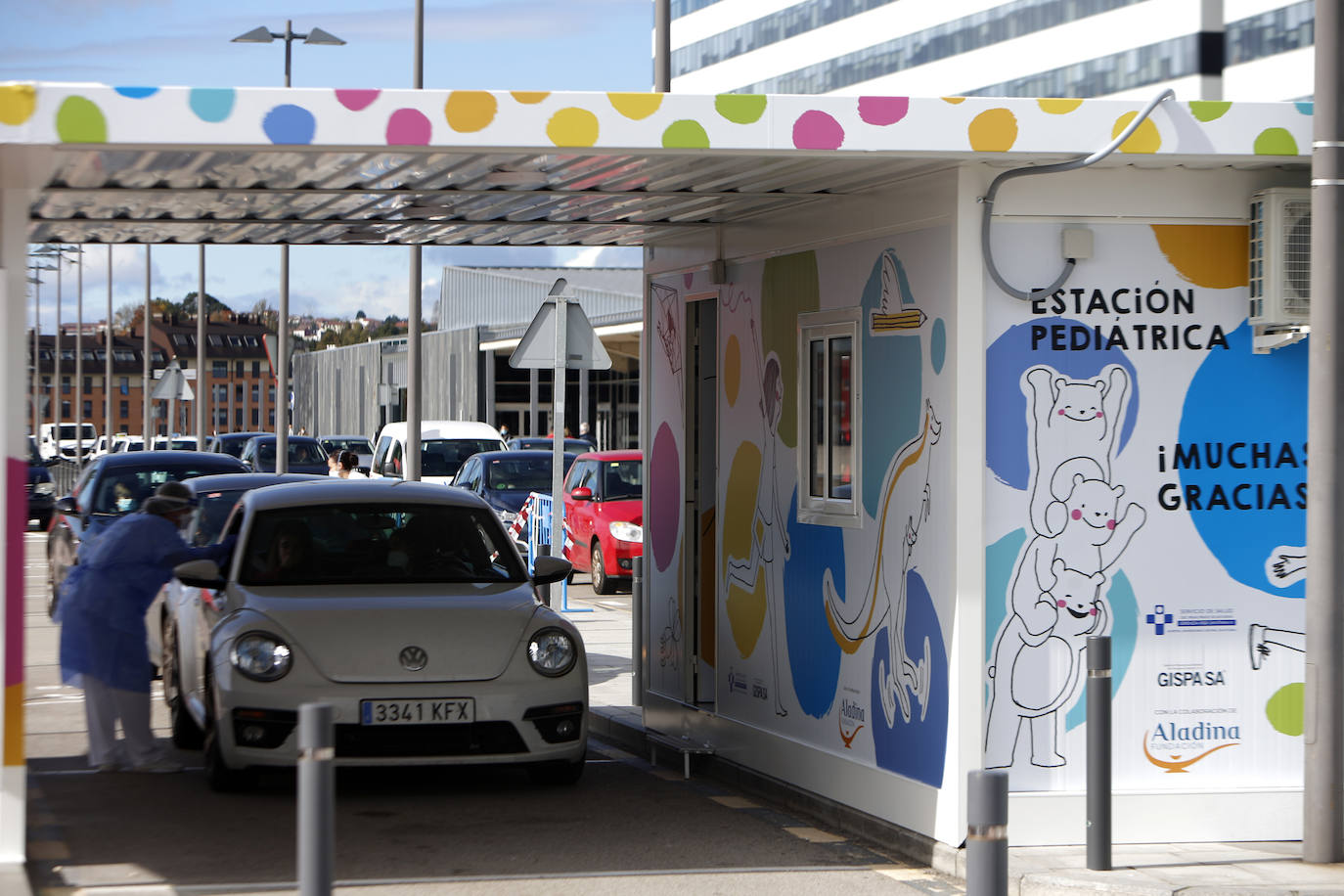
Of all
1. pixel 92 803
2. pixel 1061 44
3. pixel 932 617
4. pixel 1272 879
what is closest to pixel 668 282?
pixel 932 617

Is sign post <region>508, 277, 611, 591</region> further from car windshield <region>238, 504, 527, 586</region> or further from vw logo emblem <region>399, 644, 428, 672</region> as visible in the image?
vw logo emblem <region>399, 644, 428, 672</region>

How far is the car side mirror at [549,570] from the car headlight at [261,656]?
5.35 feet

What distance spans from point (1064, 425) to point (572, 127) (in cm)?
253

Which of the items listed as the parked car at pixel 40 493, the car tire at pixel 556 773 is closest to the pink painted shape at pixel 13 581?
the car tire at pixel 556 773

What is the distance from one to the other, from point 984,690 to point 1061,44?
60.7 metres

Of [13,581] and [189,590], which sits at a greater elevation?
[13,581]

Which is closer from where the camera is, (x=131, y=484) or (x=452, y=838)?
(x=452, y=838)

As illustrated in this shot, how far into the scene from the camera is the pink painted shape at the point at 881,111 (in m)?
6.86

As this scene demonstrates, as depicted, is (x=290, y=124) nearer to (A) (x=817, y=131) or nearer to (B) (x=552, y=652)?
(A) (x=817, y=131)

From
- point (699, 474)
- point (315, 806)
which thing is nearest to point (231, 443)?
point (699, 474)

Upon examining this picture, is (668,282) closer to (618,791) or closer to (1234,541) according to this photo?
(618,791)

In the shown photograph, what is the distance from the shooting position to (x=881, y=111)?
6875mm

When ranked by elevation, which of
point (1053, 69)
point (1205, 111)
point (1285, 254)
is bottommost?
point (1285, 254)

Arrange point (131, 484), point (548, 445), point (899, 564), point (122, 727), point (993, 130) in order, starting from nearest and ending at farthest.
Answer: point (993, 130)
point (899, 564)
point (122, 727)
point (131, 484)
point (548, 445)
